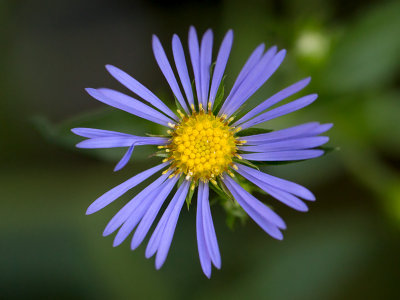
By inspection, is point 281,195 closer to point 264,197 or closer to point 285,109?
point 285,109

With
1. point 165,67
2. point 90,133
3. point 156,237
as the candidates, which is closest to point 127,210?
point 156,237

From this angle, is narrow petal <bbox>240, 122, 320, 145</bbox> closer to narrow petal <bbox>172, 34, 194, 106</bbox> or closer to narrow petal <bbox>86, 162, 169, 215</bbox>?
narrow petal <bbox>172, 34, 194, 106</bbox>

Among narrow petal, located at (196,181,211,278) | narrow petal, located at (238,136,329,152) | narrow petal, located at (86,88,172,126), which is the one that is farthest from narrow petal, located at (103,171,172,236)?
narrow petal, located at (238,136,329,152)

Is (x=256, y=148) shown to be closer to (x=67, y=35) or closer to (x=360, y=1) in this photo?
(x=360, y=1)

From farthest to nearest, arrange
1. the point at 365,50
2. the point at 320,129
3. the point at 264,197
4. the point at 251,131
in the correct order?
the point at 264,197 → the point at 365,50 → the point at 251,131 → the point at 320,129

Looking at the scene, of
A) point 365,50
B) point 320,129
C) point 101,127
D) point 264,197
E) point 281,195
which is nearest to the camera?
point 320,129

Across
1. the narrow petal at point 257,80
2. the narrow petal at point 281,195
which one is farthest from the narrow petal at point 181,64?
the narrow petal at point 281,195
